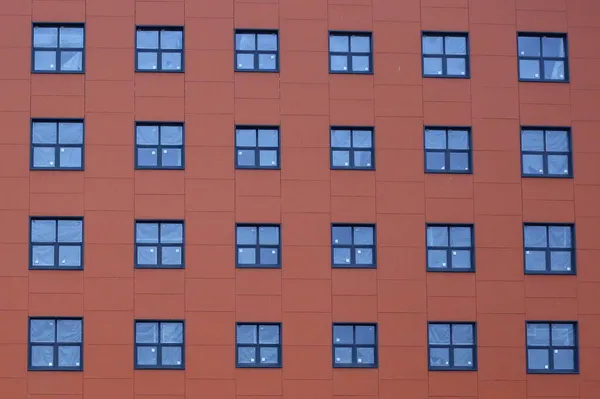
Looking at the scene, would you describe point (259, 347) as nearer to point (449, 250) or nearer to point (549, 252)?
point (449, 250)

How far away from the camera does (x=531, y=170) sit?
41969mm

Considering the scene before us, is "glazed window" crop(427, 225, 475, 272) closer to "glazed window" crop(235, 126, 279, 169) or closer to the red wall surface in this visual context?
the red wall surface

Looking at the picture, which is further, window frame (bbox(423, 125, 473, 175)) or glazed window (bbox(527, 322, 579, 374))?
window frame (bbox(423, 125, 473, 175))

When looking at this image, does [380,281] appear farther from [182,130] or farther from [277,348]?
[182,130]

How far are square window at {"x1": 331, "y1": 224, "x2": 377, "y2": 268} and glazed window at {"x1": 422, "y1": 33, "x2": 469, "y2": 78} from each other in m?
5.35

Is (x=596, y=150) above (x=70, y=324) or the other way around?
above

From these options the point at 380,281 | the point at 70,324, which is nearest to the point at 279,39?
the point at 380,281

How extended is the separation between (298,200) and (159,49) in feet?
20.4

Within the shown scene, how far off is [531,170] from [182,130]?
10.6 m

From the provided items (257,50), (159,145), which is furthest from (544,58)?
(159,145)

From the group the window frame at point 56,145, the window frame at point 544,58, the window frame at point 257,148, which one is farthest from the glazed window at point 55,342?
the window frame at point 544,58

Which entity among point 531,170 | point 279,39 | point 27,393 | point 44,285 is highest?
point 279,39

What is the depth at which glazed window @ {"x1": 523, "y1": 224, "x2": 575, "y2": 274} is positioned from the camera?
41.5 metres

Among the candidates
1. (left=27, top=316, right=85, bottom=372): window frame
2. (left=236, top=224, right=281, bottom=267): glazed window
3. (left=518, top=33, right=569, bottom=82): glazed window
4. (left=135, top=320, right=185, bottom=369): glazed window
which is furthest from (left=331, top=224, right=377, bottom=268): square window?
(left=27, top=316, right=85, bottom=372): window frame
